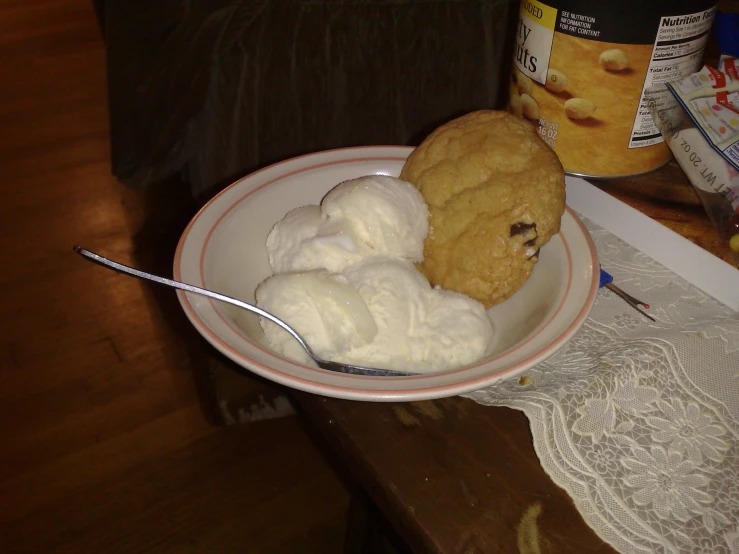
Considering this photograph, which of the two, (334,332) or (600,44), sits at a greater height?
(600,44)

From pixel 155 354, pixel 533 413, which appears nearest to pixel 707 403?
pixel 533 413

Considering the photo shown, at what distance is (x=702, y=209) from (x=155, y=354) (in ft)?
3.53

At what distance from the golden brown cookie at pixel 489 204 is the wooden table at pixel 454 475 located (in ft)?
0.37

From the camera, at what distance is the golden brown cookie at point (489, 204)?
Result: 1.62 ft

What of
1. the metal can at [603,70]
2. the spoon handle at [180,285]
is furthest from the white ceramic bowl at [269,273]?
the metal can at [603,70]

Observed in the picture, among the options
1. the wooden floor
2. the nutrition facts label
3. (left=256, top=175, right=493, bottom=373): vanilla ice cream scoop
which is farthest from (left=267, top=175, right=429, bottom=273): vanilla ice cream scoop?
the wooden floor

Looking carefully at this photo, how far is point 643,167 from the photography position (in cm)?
63

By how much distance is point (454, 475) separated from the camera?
0.41m

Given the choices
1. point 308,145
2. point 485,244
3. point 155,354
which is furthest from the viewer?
point 155,354

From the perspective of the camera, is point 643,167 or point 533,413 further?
point 643,167

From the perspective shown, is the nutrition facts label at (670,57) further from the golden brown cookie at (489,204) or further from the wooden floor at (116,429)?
the wooden floor at (116,429)

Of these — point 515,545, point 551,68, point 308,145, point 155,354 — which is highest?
point 551,68

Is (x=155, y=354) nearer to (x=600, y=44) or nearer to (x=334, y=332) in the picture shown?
(x=334, y=332)

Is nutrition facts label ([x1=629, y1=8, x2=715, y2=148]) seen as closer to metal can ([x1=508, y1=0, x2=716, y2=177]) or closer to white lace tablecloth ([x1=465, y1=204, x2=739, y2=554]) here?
metal can ([x1=508, y1=0, x2=716, y2=177])
